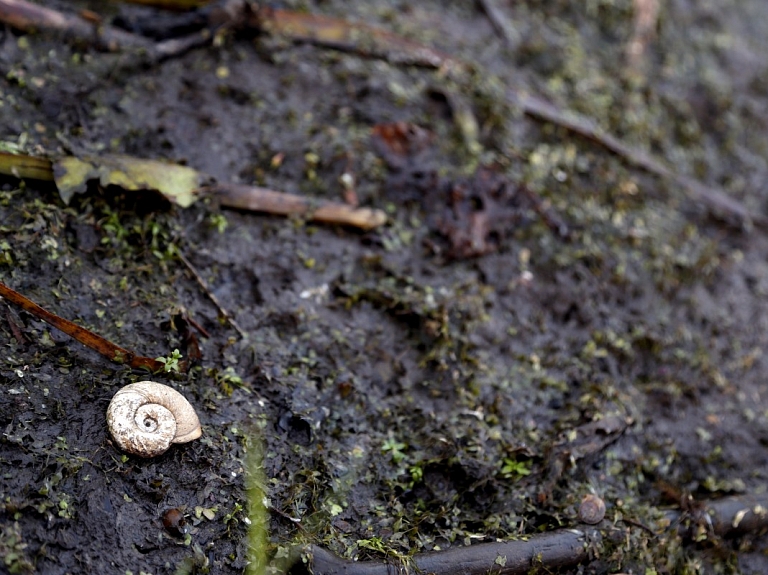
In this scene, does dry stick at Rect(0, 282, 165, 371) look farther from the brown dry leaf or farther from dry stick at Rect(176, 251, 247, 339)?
the brown dry leaf

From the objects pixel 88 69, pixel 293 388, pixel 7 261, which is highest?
pixel 88 69

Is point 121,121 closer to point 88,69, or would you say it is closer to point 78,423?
point 88,69

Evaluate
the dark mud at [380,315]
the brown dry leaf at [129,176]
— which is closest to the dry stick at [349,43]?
the dark mud at [380,315]

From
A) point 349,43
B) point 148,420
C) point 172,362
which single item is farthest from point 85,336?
point 349,43

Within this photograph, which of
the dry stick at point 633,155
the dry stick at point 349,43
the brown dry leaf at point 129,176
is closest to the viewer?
the brown dry leaf at point 129,176

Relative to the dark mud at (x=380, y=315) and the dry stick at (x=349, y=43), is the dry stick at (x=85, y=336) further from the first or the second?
the dry stick at (x=349, y=43)

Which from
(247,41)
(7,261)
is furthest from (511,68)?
(7,261)
